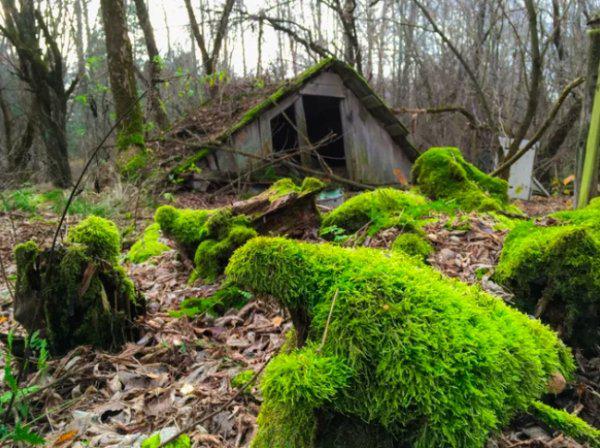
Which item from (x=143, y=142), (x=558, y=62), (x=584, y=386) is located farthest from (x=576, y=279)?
(x=558, y=62)

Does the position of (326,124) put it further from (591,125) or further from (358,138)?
(591,125)

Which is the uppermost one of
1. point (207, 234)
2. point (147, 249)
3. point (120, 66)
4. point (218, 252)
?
point (120, 66)

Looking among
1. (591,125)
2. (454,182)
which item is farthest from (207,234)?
(591,125)

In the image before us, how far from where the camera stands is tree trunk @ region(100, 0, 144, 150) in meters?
9.23

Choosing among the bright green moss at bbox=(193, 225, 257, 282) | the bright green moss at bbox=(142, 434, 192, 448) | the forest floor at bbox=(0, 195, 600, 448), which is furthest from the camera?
the bright green moss at bbox=(193, 225, 257, 282)

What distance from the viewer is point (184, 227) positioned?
446cm

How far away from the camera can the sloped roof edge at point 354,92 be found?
387 inches

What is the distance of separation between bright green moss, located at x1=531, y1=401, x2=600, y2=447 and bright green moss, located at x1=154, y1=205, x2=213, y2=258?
10.7 ft

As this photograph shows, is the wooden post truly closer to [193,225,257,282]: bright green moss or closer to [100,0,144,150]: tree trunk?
[193,225,257,282]: bright green moss

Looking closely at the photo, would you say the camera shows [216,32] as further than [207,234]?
Yes

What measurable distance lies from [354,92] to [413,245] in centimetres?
809

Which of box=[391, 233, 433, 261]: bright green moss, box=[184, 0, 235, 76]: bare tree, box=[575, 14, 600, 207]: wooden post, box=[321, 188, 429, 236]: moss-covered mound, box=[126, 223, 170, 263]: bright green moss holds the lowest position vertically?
box=[126, 223, 170, 263]: bright green moss

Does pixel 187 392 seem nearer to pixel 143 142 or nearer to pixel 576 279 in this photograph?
pixel 576 279

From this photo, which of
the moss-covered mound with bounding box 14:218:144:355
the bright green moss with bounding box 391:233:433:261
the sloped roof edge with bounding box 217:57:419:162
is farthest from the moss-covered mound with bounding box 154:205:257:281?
the sloped roof edge with bounding box 217:57:419:162
